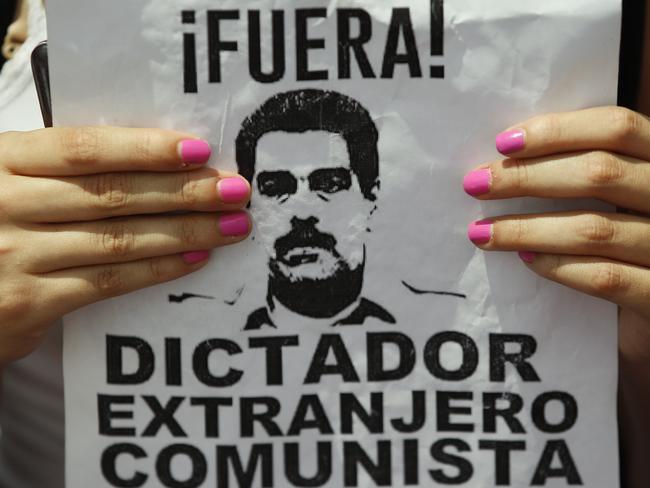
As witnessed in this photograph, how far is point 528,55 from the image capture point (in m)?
0.89

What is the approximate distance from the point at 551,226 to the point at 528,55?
151 millimetres

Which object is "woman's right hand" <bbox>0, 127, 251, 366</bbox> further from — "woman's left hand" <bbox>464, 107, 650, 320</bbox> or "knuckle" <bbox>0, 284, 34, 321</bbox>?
"woman's left hand" <bbox>464, 107, 650, 320</bbox>

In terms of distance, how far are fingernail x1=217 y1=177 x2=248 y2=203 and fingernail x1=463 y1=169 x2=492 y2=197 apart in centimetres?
19

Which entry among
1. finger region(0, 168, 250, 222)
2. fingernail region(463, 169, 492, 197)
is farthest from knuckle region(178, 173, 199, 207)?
fingernail region(463, 169, 492, 197)

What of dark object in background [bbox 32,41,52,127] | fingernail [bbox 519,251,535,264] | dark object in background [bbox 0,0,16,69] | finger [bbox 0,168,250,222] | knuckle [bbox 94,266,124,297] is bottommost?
knuckle [bbox 94,266,124,297]

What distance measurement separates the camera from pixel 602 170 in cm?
86

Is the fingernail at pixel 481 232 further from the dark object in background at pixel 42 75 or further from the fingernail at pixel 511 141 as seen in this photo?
the dark object in background at pixel 42 75

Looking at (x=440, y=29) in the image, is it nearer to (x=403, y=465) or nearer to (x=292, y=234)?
(x=292, y=234)

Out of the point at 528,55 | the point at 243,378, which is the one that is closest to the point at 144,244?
the point at 243,378

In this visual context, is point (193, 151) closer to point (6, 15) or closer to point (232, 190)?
point (232, 190)

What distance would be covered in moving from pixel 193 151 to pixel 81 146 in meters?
0.09

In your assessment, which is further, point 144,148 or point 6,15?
point 6,15

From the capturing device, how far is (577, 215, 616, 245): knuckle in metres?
0.87

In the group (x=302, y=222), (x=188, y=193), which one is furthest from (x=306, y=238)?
(x=188, y=193)
